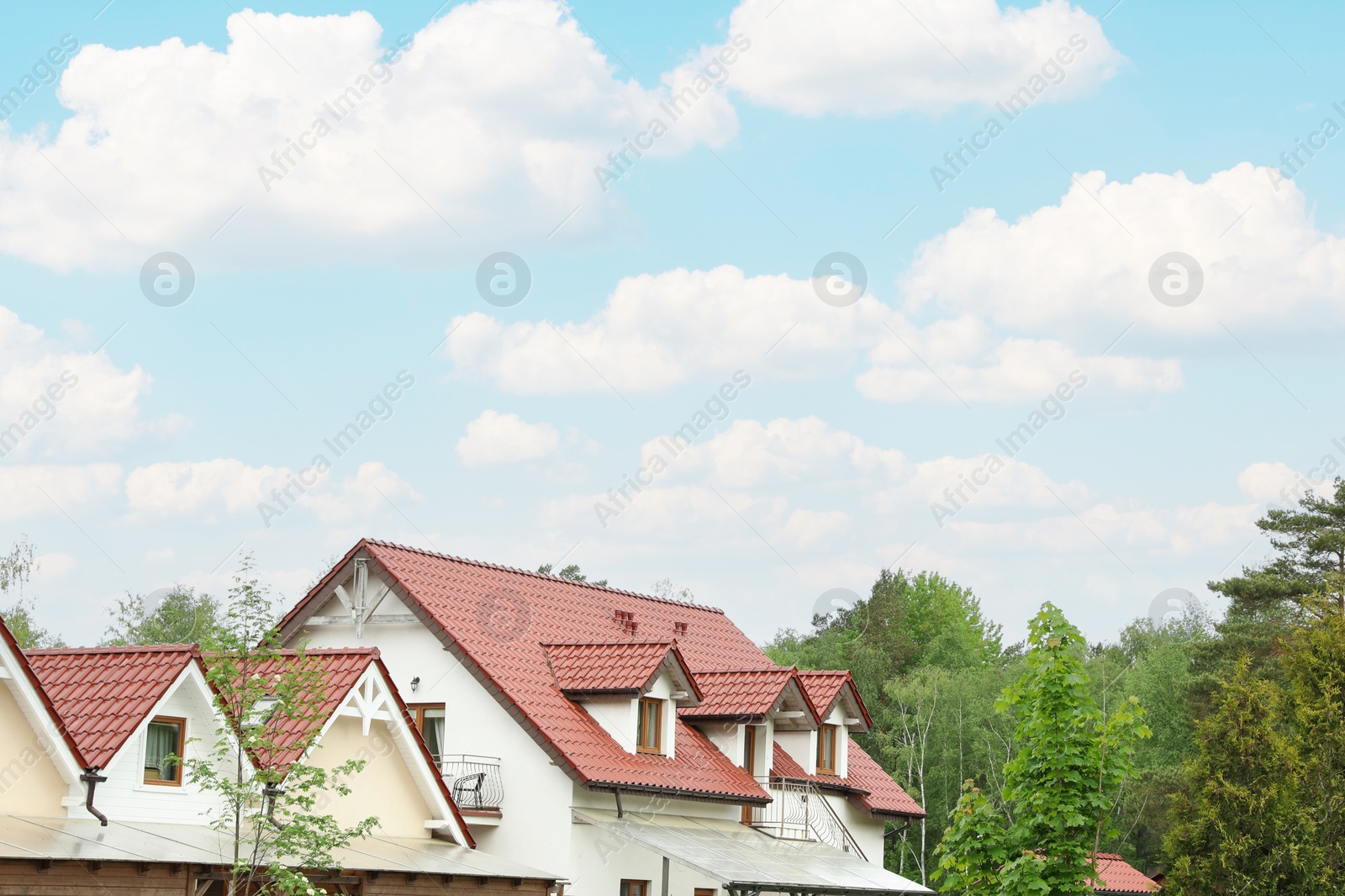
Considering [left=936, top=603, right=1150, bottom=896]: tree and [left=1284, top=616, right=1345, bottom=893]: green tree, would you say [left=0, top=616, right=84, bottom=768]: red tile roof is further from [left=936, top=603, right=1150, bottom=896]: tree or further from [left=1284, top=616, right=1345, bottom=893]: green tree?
[left=1284, top=616, right=1345, bottom=893]: green tree

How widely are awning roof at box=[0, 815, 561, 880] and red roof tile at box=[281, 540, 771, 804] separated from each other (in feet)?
10.6

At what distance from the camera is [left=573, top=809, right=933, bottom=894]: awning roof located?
21.5m

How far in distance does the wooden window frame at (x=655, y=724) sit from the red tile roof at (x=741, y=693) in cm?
190

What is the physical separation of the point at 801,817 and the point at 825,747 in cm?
233

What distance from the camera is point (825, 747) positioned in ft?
98.1

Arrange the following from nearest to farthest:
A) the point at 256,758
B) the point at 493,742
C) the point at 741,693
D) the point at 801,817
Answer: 1. the point at 256,758
2. the point at 493,742
3. the point at 741,693
4. the point at 801,817

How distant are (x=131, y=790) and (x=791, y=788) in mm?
14674

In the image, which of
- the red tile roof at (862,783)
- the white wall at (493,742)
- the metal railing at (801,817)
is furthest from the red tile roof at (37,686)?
the red tile roof at (862,783)

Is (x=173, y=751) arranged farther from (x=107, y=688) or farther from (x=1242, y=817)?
(x=1242, y=817)

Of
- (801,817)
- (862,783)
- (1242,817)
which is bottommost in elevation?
(801,817)

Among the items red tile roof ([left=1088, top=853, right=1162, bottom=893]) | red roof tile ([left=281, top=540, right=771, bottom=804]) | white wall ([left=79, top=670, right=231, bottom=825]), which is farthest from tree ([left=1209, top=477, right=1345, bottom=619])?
white wall ([left=79, top=670, right=231, bottom=825])

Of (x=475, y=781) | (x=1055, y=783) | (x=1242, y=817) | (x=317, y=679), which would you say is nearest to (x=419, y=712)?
(x=475, y=781)

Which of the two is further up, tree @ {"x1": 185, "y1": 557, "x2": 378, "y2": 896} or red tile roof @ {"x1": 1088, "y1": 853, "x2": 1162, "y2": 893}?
tree @ {"x1": 185, "y1": 557, "x2": 378, "y2": 896}

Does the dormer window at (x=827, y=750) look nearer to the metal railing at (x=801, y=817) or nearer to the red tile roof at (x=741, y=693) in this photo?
the metal railing at (x=801, y=817)
